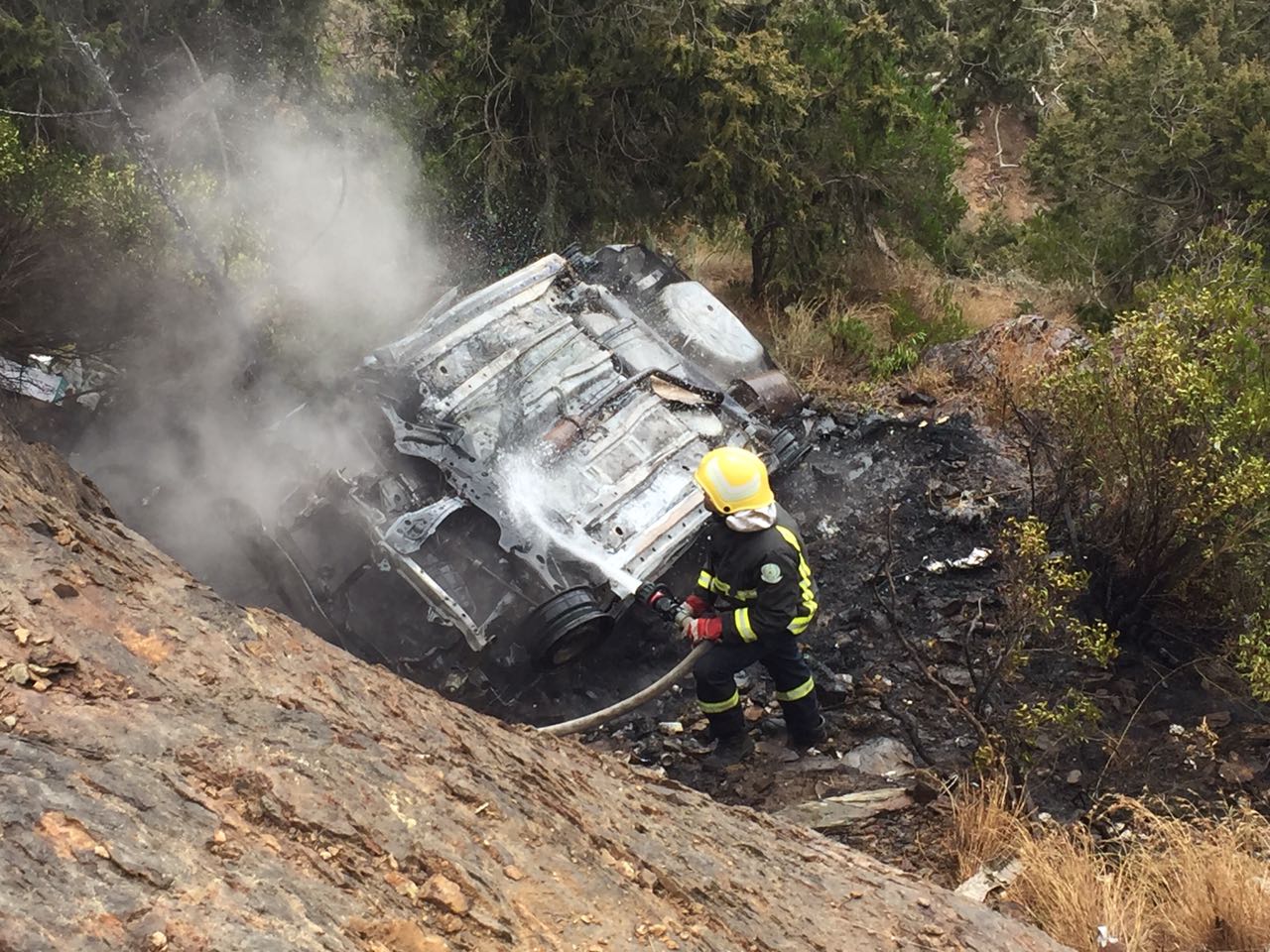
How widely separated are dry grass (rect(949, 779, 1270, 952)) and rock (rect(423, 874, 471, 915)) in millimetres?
2252

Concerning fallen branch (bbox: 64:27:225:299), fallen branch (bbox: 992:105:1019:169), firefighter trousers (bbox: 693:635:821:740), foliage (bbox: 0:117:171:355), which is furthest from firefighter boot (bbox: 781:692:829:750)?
fallen branch (bbox: 992:105:1019:169)

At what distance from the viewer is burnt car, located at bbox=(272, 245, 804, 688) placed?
5152 millimetres

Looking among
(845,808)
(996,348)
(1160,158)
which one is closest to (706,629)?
(845,808)

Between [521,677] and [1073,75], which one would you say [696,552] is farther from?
[1073,75]

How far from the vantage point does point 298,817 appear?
2117 mm

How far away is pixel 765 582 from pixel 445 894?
2.62m

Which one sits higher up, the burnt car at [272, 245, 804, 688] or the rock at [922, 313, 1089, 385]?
the burnt car at [272, 245, 804, 688]

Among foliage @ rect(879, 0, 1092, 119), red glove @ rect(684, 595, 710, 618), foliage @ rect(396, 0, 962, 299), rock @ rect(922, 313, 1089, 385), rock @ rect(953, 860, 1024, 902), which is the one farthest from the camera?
foliage @ rect(879, 0, 1092, 119)

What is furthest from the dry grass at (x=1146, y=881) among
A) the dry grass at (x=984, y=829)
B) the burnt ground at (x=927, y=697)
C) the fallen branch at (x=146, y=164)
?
the fallen branch at (x=146, y=164)

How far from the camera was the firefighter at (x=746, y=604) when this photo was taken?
4457mm

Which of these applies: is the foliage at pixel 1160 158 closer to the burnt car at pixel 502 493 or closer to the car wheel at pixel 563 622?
the burnt car at pixel 502 493

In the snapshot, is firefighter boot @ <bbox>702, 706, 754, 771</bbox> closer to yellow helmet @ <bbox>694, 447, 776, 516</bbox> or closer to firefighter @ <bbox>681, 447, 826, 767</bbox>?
firefighter @ <bbox>681, 447, 826, 767</bbox>

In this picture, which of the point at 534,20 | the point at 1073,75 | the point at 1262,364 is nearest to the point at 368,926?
the point at 1262,364

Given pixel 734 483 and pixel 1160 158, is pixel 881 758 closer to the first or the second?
pixel 734 483
